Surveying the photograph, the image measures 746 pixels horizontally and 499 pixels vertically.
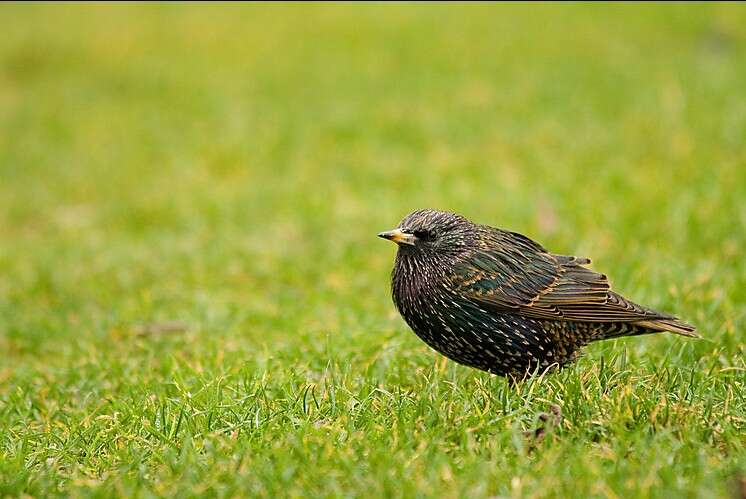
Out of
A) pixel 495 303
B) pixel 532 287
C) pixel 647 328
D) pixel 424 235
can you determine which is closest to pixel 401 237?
pixel 424 235

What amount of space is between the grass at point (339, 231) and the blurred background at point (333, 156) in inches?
1.8

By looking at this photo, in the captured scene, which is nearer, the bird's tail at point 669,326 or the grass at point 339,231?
the grass at point 339,231

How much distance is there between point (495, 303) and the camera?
4668 millimetres

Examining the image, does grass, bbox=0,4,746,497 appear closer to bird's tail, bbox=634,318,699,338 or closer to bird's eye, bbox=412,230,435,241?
bird's tail, bbox=634,318,699,338

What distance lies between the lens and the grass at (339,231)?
387 cm

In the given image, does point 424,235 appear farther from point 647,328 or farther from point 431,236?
point 647,328

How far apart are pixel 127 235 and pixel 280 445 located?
6.29m

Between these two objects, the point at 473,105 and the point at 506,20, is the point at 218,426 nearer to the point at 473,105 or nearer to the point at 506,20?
the point at 473,105

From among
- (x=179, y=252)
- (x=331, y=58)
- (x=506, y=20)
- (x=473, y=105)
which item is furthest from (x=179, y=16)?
(x=179, y=252)

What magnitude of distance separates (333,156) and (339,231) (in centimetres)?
246

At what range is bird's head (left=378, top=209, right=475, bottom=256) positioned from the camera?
4.82 m

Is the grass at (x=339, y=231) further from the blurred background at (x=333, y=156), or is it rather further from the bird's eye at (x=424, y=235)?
the bird's eye at (x=424, y=235)

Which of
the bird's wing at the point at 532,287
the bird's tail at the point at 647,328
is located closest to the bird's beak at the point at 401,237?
the bird's wing at the point at 532,287

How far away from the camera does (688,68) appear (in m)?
13.0
